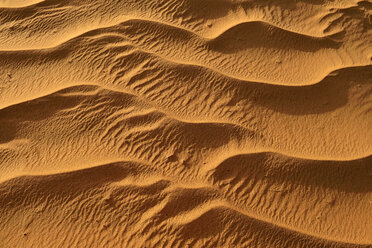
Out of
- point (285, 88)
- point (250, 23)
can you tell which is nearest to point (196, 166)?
point (285, 88)

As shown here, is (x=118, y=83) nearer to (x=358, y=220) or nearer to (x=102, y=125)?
(x=102, y=125)

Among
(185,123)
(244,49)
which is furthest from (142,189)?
(244,49)

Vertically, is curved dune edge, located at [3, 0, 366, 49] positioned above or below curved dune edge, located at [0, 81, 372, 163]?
above

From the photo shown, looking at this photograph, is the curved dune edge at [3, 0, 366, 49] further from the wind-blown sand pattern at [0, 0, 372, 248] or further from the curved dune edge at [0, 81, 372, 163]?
the curved dune edge at [0, 81, 372, 163]

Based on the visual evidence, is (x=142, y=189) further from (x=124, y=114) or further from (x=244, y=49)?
(x=244, y=49)

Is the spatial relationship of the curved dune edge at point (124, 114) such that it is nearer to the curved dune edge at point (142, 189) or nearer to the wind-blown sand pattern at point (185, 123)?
the wind-blown sand pattern at point (185, 123)

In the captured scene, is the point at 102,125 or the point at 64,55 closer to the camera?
the point at 102,125

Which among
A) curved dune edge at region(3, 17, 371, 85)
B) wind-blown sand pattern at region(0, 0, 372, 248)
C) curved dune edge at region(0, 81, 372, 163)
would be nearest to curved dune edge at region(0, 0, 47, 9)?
wind-blown sand pattern at region(0, 0, 372, 248)

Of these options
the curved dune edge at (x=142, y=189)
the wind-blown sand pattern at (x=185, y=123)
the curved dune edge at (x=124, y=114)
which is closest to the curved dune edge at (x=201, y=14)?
the wind-blown sand pattern at (x=185, y=123)
